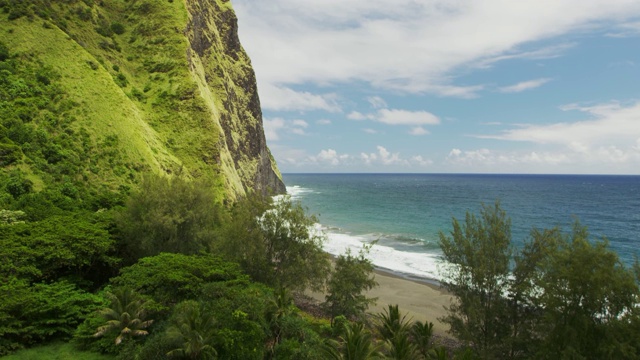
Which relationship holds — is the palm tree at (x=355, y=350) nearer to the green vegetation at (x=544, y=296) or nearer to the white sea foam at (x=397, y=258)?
the green vegetation at (x=544, y=296)

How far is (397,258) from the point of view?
49500 mm

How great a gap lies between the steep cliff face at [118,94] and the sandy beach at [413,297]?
1613 centimetres

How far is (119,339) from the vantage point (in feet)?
56.2

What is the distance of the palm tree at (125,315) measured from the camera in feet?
57.2

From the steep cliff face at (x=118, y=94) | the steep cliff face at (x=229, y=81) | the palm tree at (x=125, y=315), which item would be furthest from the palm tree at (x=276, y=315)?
the steep cliff face at (x=229, y=81)

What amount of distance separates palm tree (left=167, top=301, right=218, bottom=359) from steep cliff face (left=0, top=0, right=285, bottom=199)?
15.1 meters

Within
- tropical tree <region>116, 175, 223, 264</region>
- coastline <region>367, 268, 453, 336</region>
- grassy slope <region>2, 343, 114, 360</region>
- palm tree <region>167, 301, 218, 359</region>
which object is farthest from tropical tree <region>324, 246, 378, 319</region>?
grassy slope <region>2, 343, 114, 360</region>

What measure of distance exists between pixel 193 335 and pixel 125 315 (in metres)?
4.71

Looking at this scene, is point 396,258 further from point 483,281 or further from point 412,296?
point 483,281

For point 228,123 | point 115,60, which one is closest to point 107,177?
point 115,60

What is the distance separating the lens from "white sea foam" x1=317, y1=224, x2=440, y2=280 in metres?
43.7

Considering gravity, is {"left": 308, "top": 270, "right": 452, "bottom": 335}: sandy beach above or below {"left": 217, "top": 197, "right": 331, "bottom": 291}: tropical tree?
below

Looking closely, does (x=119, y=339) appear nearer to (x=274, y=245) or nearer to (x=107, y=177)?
(x=274, y=245)

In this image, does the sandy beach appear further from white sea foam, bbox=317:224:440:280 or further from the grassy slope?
the grassy slope
